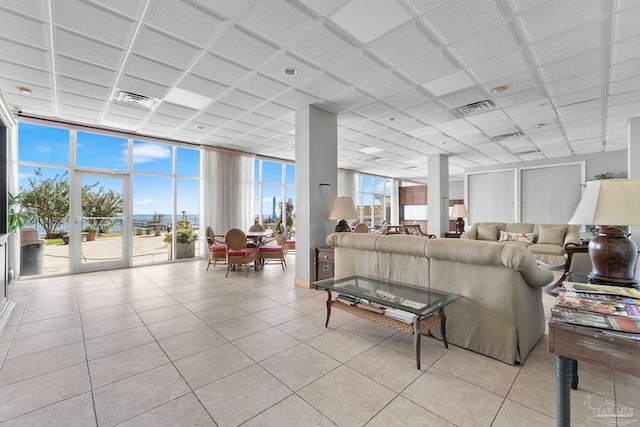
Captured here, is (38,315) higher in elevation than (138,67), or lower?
lower

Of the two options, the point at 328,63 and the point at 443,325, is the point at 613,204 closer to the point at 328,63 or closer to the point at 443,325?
the point at 443,325

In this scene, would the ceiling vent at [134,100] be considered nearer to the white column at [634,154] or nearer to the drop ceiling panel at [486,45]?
the drop ceiling panel at [486,45]

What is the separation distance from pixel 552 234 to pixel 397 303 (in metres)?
6.45

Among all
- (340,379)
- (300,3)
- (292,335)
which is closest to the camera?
(340,379)

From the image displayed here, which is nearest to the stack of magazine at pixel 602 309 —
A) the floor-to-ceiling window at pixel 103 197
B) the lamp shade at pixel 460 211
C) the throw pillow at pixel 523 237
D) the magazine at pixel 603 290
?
the magazine at pixel 603 290

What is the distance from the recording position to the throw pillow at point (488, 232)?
7414 millimetres

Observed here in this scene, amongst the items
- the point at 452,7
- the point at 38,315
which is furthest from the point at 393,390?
the point at 38,315

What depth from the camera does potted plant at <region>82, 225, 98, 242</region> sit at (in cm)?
587

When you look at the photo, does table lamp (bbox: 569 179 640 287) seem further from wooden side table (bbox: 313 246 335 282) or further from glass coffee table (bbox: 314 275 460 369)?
wooden side table (bbox: 313 246 335 282)

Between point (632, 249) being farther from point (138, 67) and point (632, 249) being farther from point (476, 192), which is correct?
point (476, 192)

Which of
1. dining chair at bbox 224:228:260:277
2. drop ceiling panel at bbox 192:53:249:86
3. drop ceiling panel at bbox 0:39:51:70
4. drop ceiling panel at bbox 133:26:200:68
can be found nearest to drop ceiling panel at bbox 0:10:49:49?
drop ceiling panel at bbox 0:39:51:70

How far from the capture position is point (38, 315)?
3.39m

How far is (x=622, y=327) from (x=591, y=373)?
1.37 meters

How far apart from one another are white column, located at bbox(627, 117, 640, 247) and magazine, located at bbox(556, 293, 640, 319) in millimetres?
5335
